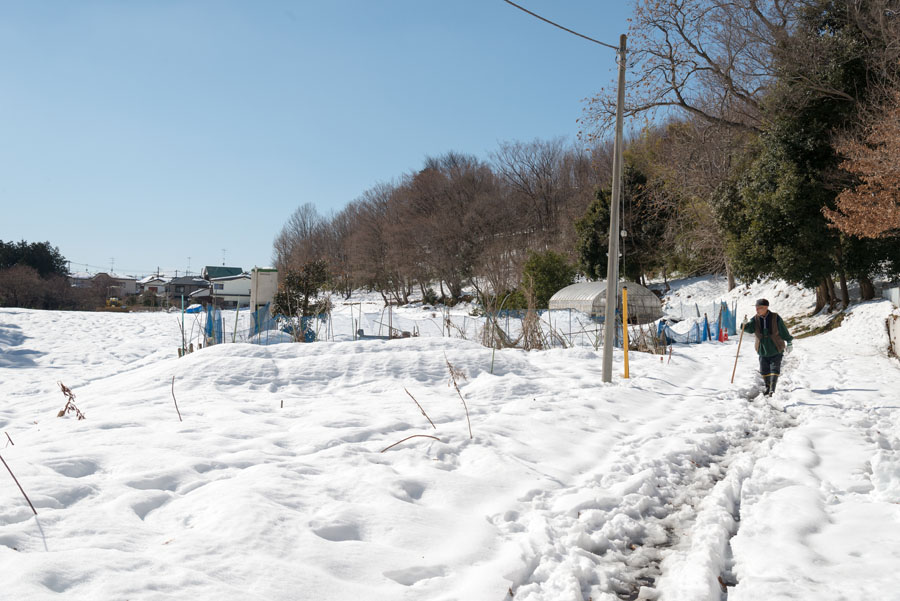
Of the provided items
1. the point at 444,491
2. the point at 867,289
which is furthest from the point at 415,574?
the point at 867,289

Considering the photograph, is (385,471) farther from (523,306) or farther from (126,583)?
(523,306)

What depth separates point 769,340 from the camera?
9.55 metres

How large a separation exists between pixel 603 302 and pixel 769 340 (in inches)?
751

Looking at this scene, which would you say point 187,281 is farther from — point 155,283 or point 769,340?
point 769,340

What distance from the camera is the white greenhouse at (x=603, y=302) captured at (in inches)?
1137

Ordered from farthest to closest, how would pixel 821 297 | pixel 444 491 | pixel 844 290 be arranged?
pixel 821 297 < pixel 844 290 < pixel 444 491

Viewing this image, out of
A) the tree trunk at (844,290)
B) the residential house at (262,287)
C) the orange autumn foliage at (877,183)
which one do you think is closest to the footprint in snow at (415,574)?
the orange autumn foliage at (877,183)

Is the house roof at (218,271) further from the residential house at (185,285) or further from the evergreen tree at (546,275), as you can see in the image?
the evergreen tree at (546,275)

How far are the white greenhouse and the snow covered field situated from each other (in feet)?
63.5

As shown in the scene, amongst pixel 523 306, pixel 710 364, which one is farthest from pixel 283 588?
pixel 523 306

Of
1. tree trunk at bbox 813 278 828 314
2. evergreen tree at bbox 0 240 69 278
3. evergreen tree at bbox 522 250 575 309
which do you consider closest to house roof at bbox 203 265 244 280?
evergreen tree at bbox 0 240 69 278

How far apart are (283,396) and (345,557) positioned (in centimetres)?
540

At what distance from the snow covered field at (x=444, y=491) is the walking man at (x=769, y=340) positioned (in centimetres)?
48

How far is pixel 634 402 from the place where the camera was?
862 centimetres
